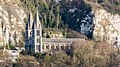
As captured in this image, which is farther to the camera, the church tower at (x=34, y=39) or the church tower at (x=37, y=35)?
the church tower at (x=37, y=35)

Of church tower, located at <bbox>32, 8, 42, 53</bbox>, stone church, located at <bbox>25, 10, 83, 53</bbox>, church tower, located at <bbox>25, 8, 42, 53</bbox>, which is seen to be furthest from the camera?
church tower, located at <bbox>32, 8, 42, 53</bbox>

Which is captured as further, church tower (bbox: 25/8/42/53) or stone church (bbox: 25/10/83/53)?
church tower (bbox: 25/8/42/53)

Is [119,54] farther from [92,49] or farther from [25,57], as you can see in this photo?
[25,57]

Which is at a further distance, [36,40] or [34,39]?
[36,40]

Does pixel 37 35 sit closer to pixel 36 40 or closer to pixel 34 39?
pixel 36 40

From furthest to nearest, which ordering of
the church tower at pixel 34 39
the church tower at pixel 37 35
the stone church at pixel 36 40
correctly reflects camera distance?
the church tower at pixel 37 35, the church tower at pixel 34 39, the stone church at pixel 36 40

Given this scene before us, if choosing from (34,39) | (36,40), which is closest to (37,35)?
(36,40)

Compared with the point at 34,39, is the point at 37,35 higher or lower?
higher

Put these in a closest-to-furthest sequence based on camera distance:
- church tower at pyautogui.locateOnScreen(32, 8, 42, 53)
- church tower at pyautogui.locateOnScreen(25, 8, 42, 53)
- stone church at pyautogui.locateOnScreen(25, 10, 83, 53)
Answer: stone church at pyautogui.locateOnScreen(25, 10, 83, 53) → church tower at pyautogui.locateOnScreen(25, 8, 42, 53) → church tower at pyautogui.locateOnScreen(32, 8, 42, 53)

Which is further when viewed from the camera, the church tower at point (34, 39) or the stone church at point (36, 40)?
the church tower at point (34, 39)

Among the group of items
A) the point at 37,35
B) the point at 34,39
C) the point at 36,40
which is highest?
the point at 37,35

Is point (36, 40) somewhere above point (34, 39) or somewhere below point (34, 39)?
below

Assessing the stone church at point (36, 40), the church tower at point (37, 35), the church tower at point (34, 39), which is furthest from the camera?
the church tower at point (37, 35)
